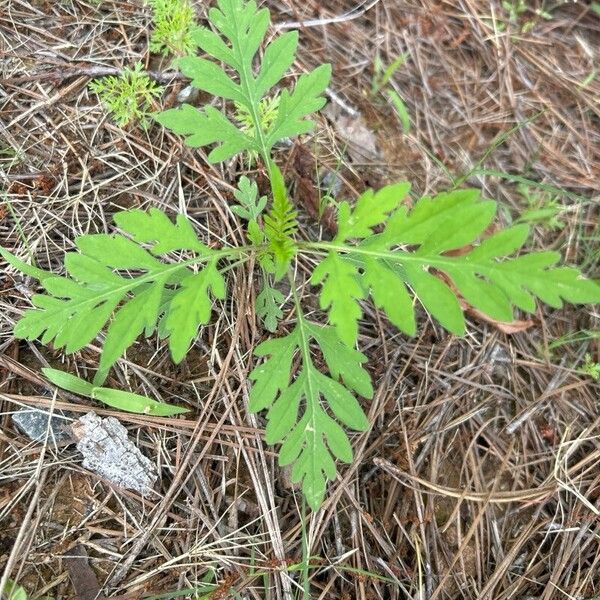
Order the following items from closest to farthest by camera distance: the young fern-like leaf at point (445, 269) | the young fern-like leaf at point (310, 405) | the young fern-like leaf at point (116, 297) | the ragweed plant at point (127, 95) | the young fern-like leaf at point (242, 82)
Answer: the young fern-like leaf at point (445, 269)
the young fern-like leaf at point (116, 297)
the young fern-like leaf at point (310, 405)
the young fern-like leaf at point (242, 82)
the ragweed plant at point (127, 95)

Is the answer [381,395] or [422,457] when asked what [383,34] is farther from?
[422,457]

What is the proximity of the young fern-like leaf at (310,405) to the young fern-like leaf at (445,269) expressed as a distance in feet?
1.20

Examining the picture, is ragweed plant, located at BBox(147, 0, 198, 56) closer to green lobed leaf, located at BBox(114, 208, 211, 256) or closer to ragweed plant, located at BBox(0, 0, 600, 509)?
ragweed plant, located at BBox(0, 0, 600, 509)

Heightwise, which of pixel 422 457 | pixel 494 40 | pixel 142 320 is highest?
pixel 494 40

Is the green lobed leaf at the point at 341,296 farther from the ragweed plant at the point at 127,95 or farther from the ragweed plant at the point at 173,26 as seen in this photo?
the ragweed plant at the point at 173,26

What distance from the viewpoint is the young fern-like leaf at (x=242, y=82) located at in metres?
2.41

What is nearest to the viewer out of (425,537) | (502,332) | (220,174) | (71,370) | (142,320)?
(142,320)

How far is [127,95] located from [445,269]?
5.53 feet

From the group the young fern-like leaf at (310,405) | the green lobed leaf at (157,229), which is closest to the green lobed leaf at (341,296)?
the young fern-like leaf at (310,405)

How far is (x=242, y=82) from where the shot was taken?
2.55 metres

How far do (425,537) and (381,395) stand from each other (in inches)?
25.7

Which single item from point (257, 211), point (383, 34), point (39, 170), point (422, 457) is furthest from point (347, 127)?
point (422, 457)

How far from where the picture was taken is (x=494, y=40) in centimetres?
369

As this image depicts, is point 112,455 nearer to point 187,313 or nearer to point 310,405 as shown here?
point 187,313
